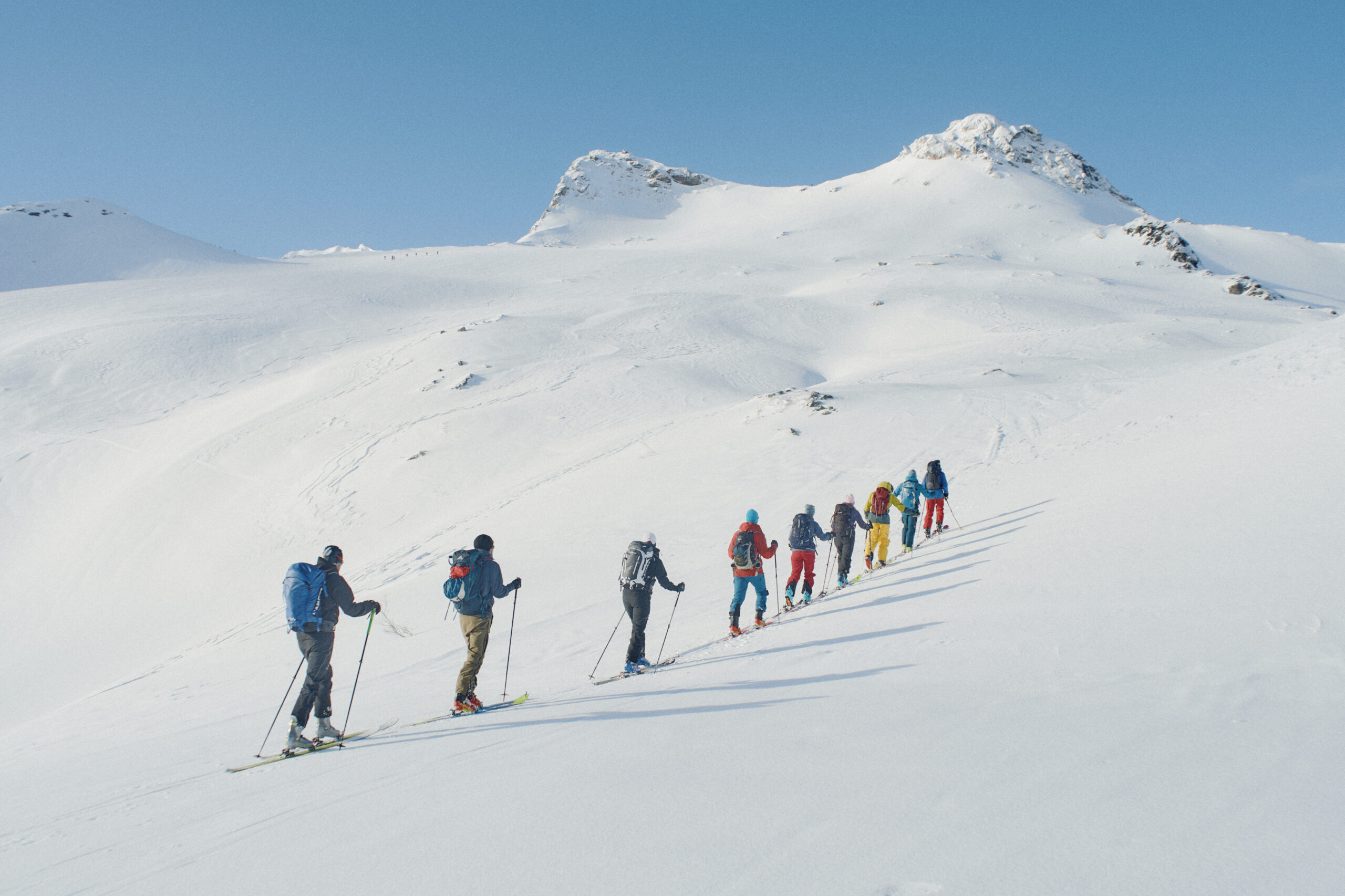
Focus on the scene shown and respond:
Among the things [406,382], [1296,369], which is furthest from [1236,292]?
[406,382]

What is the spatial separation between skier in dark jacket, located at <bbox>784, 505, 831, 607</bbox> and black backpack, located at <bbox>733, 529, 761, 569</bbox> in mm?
1124

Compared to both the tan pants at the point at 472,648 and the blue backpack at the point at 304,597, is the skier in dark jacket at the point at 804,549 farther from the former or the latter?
the blue backpack at the point at 304,597

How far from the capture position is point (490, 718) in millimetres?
6777

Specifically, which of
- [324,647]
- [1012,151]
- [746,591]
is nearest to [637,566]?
[746,591]

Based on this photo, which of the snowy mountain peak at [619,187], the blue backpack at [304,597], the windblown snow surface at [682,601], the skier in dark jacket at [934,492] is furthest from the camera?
the snowy mountain peak at [619,187]

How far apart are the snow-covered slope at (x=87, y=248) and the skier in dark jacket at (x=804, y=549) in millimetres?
67090

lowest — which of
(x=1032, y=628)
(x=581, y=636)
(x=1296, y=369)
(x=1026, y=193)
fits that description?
(x=581, y=636)

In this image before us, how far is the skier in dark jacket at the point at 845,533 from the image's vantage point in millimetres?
11500

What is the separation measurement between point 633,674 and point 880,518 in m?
5.72

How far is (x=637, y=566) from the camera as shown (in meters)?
8.39

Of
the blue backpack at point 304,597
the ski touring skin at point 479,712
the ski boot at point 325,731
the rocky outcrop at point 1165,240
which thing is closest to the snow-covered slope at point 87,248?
the blue backpack at point 304,597

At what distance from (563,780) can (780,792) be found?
1.37 m

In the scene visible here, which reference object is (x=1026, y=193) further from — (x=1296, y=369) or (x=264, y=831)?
(x=264, y=831)

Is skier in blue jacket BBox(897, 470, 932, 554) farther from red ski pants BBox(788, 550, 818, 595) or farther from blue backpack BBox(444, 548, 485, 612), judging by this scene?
blue backpack BBox(444, 548, 485, 612)
